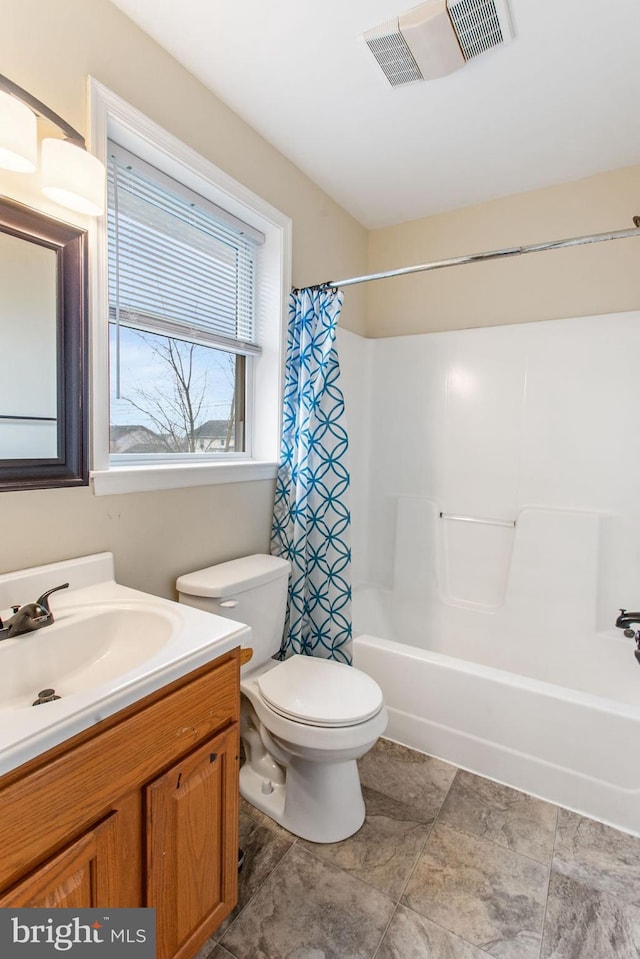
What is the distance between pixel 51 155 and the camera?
3.70 feet

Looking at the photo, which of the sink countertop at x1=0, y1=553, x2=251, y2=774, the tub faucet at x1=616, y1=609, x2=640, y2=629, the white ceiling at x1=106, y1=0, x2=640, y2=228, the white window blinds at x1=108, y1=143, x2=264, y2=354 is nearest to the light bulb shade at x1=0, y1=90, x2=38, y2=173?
the white window blinds at x1=108, y1=143, x2=264, y2=354

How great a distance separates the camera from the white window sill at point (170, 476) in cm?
138

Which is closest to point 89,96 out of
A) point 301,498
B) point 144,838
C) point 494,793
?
point 301,498

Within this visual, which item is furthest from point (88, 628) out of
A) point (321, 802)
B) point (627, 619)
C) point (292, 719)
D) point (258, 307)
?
point (627, 619)

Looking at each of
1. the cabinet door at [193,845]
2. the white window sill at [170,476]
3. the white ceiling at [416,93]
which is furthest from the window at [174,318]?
the cabinet door at [193,845]

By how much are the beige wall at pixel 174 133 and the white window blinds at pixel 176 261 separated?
177 mm

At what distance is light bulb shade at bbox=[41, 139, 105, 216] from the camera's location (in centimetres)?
113

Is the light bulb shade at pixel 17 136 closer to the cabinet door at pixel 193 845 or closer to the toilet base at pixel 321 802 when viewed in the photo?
the cabinet door at pixel 193 845

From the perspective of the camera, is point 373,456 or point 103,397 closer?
point 103,397

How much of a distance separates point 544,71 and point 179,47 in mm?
1191

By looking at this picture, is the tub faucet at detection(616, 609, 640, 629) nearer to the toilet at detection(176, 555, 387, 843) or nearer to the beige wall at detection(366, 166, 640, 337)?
the toilet at detection(176, 555, 387, 843)

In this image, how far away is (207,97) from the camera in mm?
1670

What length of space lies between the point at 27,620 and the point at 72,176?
3.44 feet

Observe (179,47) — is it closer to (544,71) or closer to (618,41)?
(544,71)
